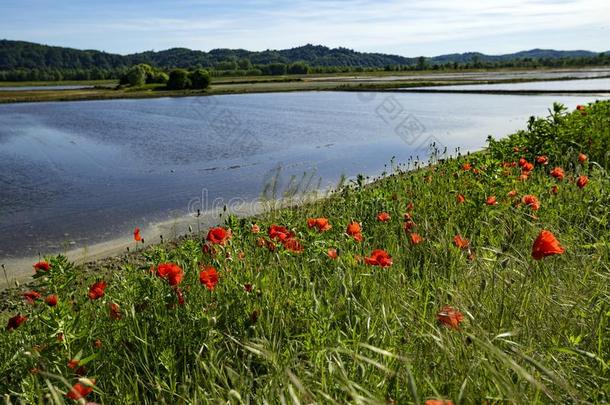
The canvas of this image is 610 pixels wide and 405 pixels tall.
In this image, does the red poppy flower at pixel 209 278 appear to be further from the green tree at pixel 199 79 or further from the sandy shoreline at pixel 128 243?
the green tree at pixel 199 79

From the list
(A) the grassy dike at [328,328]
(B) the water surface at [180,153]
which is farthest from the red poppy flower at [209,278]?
(B) the water surface at [180,153]

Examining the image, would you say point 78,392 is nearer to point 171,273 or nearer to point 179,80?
→ point 171,273

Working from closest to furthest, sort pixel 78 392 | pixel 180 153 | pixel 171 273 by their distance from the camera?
pixel 78 392 → pixel 171 273 → pixel 180 153

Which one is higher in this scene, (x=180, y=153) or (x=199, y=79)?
(x=199, y=79)

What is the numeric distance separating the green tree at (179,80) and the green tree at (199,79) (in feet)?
1.51

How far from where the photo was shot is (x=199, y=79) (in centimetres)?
4994

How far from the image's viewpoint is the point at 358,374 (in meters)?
2.66

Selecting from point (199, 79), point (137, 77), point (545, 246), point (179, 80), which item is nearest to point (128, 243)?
point (545, 246)

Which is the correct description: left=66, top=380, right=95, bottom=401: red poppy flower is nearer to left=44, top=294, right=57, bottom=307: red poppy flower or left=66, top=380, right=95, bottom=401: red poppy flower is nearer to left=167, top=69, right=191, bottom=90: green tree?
left=44, top=294, right=57, bottom=307: red poppy flower

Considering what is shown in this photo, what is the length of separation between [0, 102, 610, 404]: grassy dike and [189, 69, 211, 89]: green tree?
153 ft

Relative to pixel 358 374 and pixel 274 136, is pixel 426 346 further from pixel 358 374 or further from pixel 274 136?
pixel 274 136

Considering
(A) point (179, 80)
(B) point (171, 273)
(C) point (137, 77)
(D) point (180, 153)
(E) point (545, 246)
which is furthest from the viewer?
(C) point (137, 77)

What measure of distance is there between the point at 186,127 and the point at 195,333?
19.9 meters

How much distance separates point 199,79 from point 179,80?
1.94m
